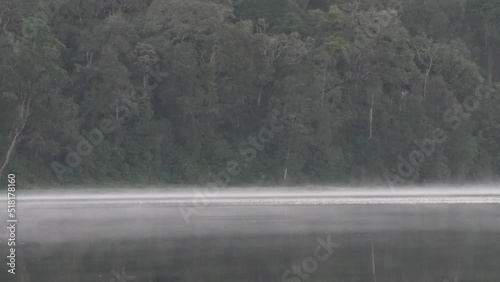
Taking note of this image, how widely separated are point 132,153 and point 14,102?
6385 mm

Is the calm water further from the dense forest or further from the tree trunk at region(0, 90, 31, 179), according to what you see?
the dense forest

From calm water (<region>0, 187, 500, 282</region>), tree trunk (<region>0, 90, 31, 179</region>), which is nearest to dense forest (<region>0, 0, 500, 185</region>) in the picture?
tree trunk (<region>0, 90, 31, 179</region>)

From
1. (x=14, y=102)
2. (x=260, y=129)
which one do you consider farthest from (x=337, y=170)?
(x=14, y=102)

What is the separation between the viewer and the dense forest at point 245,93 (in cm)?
4697

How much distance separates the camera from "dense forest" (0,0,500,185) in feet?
154

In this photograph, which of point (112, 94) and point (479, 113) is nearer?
point (112, 94)

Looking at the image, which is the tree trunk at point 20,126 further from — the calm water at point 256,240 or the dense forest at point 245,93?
the calm water at point 256,240

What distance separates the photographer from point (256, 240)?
2744cm

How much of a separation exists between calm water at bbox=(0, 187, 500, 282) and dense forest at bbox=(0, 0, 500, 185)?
22.9 feet

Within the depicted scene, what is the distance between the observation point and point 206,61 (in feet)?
169

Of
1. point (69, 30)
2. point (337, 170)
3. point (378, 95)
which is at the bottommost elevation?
point (337, 170)

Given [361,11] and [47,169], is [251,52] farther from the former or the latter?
[47,169]

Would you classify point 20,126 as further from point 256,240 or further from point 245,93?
point 256,240

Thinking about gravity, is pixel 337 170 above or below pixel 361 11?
below
